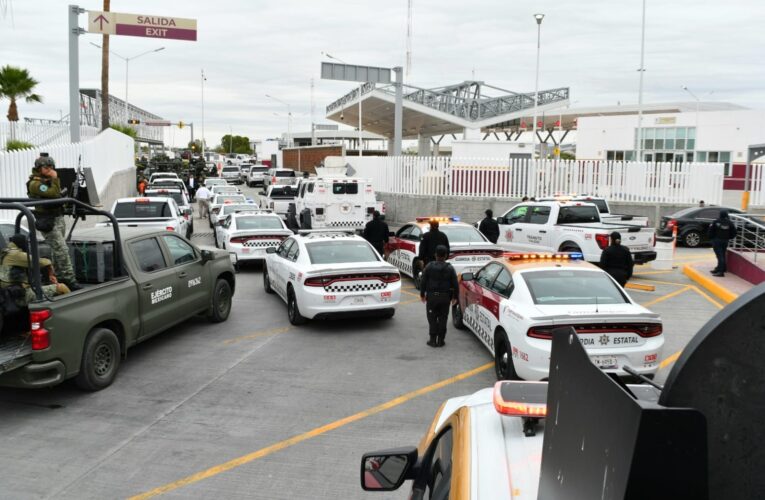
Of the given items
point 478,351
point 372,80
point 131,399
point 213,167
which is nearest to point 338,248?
point 478,351

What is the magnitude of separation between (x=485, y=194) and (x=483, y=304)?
1887 cm

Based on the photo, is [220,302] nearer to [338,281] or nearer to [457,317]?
[338,281]

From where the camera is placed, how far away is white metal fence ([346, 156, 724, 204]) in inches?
980

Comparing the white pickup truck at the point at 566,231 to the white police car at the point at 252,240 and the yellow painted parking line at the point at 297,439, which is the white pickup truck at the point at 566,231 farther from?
the yellow painted parking line at the point at 297,439

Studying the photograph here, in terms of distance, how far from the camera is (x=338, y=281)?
1058 centimetres

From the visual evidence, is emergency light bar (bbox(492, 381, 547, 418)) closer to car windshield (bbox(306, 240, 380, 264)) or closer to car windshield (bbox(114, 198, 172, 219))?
car windshield (bbox(306, 240, 380, 264))

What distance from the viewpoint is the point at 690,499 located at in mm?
1379

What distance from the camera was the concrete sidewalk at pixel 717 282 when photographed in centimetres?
1419

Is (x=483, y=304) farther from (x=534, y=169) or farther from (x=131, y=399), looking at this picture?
(x=534, y=169)

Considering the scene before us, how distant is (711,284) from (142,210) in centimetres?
1439

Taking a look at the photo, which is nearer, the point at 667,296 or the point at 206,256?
the point at 206,256

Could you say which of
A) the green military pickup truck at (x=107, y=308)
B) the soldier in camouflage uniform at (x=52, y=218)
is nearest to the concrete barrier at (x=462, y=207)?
the green military pickup truck at (x=107, y=308)

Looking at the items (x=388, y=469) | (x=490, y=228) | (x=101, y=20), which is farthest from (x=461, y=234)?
(x=388, y=469)

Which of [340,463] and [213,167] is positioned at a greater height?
[213,167]
